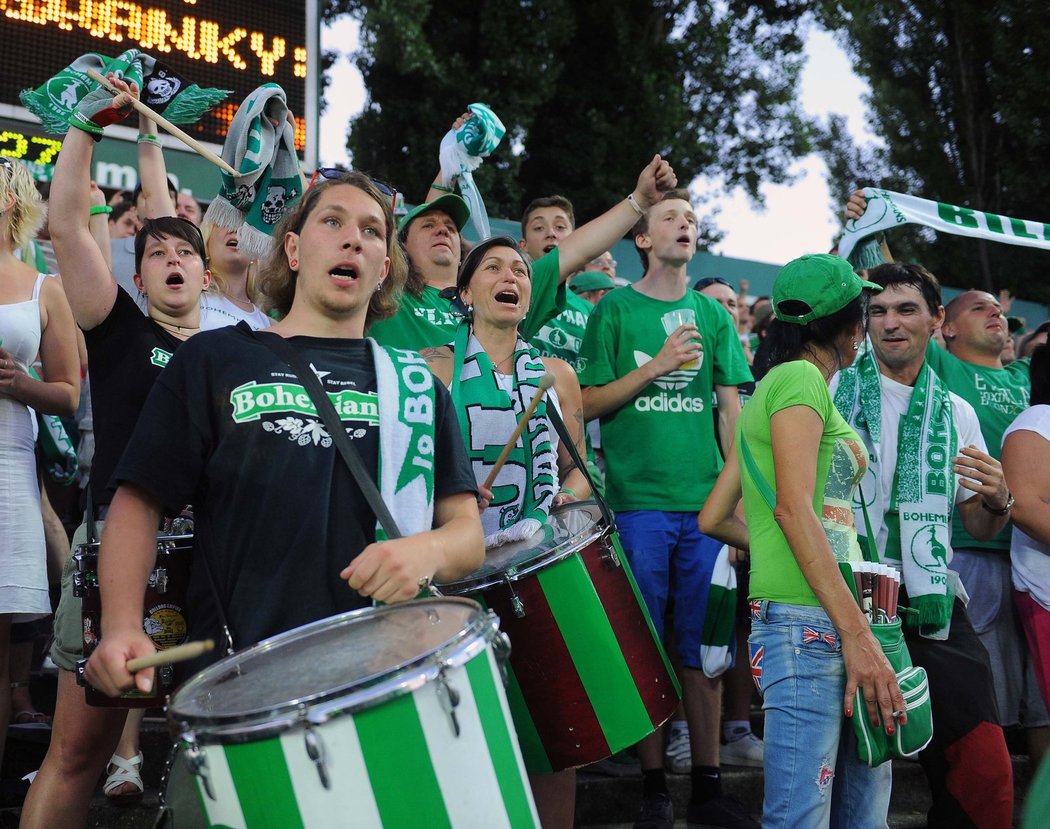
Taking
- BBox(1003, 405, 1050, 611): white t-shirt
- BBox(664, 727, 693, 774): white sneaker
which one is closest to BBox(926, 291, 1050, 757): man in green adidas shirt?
BBox(1003, 405, 1050, 611): white t-shirt

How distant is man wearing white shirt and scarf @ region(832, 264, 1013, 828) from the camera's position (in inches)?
142

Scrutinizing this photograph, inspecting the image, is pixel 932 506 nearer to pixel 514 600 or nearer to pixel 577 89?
pixel 514 600

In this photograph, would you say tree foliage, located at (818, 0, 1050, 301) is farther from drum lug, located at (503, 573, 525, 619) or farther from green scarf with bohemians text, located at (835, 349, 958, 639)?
drum lug, located at (503, 573, 525, 619)

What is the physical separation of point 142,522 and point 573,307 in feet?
11.7

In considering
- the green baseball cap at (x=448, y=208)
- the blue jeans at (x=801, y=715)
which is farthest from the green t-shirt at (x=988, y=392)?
the blue jeans at (x=801, y=715)

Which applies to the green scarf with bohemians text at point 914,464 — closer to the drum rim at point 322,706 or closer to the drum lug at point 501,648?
the drum lug at point 501,648

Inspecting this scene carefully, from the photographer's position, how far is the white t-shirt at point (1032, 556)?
454 centimetres

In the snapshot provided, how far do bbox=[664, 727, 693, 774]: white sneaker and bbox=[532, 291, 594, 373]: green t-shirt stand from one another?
1673 millimetres

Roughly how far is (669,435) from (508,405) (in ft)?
4.30

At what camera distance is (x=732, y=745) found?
202 inches

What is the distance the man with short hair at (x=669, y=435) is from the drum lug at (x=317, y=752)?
8.64 ft

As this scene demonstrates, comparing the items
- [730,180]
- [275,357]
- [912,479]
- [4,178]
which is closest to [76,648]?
[275,357]

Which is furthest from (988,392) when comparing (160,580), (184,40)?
(184,40)

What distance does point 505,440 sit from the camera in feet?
12.2
